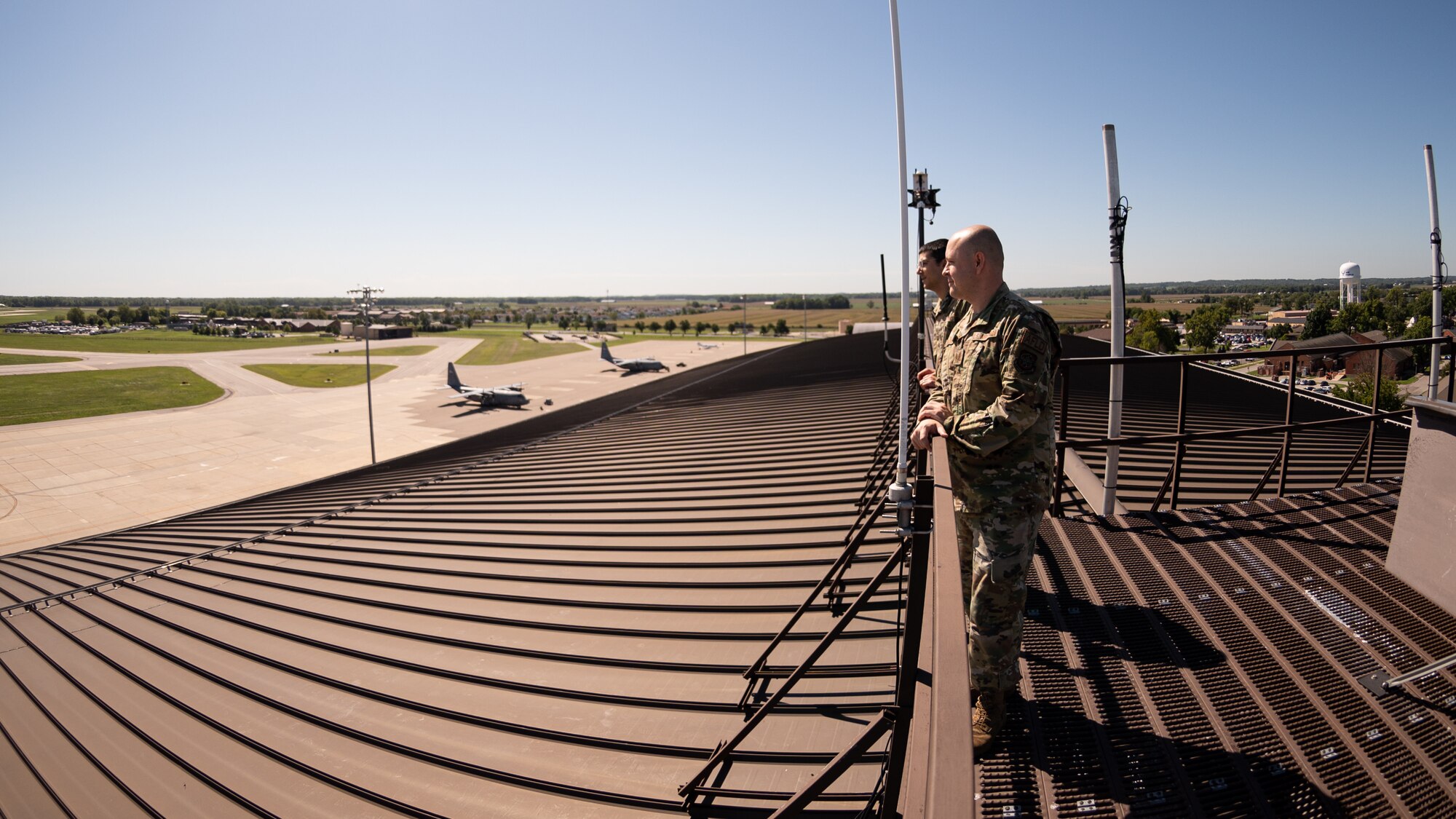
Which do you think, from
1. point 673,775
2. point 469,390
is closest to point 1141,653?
point 673,775

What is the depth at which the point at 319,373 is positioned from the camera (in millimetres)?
64812

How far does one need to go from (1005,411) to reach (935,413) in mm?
331

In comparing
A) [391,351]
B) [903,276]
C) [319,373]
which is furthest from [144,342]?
[903,276]

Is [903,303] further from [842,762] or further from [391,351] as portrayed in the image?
[391,351]

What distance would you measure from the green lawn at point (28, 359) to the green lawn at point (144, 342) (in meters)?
7.53

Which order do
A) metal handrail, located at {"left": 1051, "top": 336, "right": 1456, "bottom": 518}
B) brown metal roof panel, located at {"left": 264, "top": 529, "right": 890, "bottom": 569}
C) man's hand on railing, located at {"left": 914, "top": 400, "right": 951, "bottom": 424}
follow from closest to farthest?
man's hand on railing, located at {"left": 914, "top": 400, "right": 951, "bottom": 424}
metal handrail, located at {"left": 1051, "top": 336, "right": 1456, "bottom": 518}
brown metal roof panel, located at {"left": 264, "top": 529, "right": 890, "bottom": 569}

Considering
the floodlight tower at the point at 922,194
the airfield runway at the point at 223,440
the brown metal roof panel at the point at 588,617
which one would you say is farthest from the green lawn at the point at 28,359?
the floodlight tower at the point at 922,194

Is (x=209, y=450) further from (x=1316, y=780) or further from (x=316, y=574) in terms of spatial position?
(x=1316, y=780)

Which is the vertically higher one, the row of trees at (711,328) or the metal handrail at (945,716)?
the row of trees at (711,328)

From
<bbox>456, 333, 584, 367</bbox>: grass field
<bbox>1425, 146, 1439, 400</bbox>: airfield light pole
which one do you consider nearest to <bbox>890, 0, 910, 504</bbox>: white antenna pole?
<bbox>1425, 146, 1439, 400</bbox>: airfield light pole

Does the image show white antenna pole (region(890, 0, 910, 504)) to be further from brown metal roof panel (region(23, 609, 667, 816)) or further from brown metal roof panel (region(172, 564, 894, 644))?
brown metal roof panel (region(23, 609, 667, 816))

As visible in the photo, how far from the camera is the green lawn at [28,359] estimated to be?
6544cm

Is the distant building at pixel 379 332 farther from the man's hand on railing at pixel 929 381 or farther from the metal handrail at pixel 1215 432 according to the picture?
the man's hand on railing at pixel 929 381

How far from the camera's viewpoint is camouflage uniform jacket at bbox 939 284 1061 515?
2.35 metres
